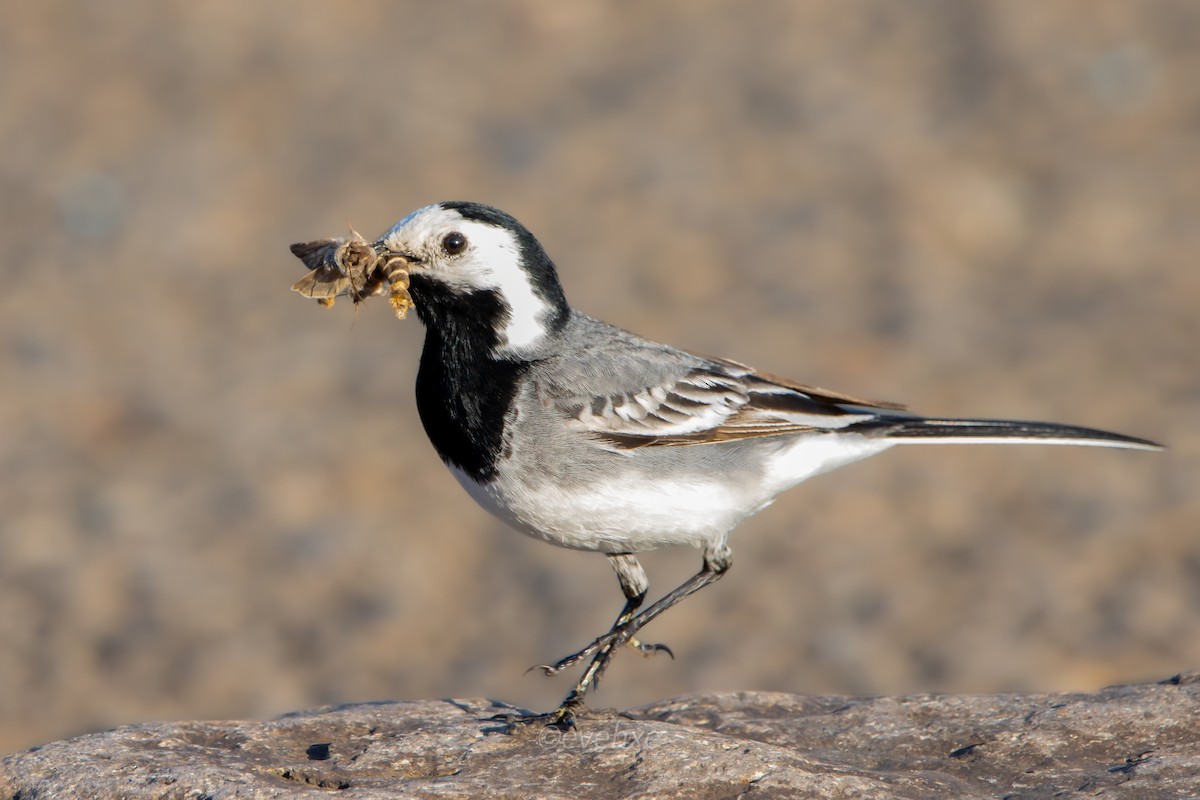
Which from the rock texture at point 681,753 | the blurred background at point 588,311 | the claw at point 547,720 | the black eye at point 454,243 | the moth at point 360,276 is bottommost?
the rock texture at point 681,753

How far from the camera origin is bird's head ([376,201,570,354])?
650 centimetres

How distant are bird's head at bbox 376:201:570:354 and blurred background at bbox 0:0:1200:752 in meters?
4.40

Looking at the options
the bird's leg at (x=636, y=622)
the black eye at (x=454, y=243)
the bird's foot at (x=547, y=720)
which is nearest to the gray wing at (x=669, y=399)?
the bird's leg at (x=636, y=622)

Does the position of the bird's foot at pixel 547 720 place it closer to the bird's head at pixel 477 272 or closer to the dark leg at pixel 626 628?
the dark leg at pixel 626 628

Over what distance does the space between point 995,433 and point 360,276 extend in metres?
2.97

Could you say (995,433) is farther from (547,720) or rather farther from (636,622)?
(547,720)

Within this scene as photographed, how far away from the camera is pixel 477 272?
656 cm

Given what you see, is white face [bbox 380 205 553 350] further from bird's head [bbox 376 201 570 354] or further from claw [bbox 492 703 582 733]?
claw [bbox 492 703 582 733]

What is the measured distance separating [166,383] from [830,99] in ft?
24.5

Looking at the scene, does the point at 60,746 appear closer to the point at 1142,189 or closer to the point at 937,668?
the point at 937,668

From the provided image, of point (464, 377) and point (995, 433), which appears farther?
point (995, 433)

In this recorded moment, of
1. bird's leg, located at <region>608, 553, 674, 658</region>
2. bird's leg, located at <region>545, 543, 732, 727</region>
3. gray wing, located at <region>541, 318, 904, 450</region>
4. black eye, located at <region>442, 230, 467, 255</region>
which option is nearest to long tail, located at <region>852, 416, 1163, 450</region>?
gray wing, located at <region>541, 318, 904, 450</region>

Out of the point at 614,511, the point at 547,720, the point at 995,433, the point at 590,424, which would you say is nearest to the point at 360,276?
the point at 590,424

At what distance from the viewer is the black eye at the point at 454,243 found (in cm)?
650
